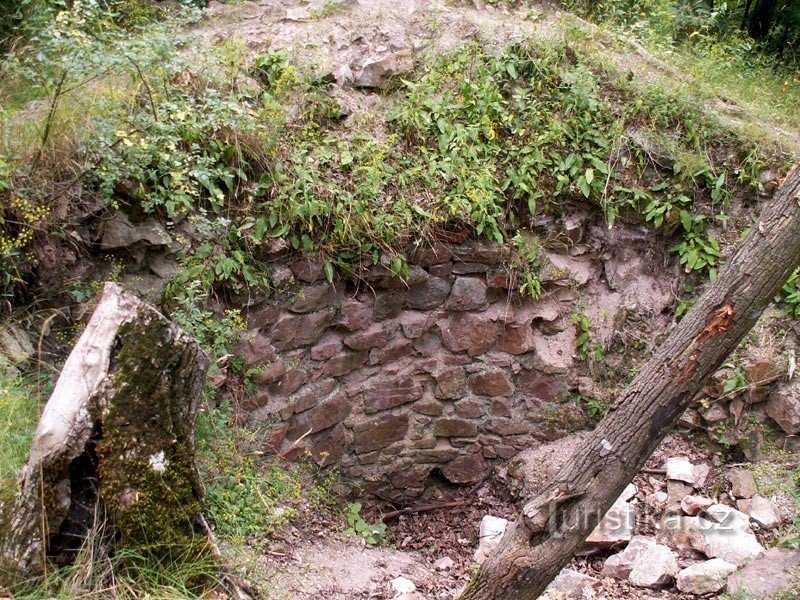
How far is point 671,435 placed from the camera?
15.9ft

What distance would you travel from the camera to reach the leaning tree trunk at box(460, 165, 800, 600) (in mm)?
2658

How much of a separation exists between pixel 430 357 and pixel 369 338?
508 millimetres

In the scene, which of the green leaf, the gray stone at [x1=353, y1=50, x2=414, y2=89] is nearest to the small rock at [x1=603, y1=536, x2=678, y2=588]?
the green leaf

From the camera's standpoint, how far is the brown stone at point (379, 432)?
4.68 meters

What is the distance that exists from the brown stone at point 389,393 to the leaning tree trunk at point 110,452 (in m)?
2.17

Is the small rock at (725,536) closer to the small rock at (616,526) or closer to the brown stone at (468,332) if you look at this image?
the small rock at (616,526)

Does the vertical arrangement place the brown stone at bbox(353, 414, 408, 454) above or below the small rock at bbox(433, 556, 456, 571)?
above

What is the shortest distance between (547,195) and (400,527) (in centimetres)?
254

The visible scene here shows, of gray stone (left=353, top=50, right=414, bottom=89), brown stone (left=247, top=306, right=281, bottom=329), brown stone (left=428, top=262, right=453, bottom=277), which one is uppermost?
gray stone (left=353, top=50, right=414, bottom=89)

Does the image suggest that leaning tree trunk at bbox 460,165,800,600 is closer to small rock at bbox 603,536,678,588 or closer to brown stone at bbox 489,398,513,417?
small rock at bbox 603,536,678,588

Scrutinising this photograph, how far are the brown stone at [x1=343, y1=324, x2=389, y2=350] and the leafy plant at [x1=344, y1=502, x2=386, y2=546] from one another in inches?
42.5

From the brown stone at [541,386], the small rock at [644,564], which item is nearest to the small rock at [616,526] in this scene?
the small rock at [644,564]

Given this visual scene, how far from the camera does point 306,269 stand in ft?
13.7

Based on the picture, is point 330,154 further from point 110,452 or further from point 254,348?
point 110,452
